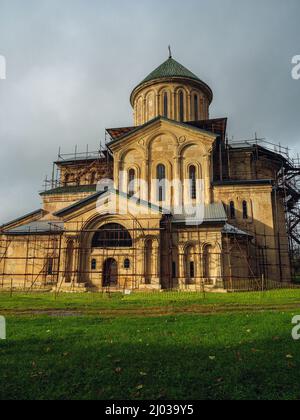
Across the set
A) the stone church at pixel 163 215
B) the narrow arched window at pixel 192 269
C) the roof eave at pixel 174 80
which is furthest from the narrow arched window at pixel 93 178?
the narrow arched window at pixel 192 269

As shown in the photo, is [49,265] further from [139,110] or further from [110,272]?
[139,110]

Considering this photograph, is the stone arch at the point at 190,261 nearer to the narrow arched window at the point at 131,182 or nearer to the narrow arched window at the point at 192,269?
the narrow arched window at the point at 192,269

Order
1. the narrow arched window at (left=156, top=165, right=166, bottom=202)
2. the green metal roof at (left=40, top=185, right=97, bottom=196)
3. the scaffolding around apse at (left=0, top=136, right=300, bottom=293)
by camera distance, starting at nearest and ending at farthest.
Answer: the scaffolding around apse at (left=0, top=136, right=300, bottom=293), the narrow arched window at (left=156, top=165, right=166, bottom=202), the green metal roof at (left=40, top=185, right=97, bottom=196)

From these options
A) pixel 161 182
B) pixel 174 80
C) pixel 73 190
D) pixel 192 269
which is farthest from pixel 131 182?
pixel 174 80

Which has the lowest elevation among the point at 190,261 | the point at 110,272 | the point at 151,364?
the point at 151,364

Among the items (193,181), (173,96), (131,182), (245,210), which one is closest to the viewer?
(245,210)

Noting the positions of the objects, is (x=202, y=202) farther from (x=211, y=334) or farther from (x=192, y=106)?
(x=211, y=334)

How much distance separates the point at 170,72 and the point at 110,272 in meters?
22.5

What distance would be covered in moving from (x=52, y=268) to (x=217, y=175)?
1696 centimetres

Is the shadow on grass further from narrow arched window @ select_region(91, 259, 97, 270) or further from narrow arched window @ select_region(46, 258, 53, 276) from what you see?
narrow arched window @ select_region(46, 258, 53, 276)

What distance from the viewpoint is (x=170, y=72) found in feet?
123

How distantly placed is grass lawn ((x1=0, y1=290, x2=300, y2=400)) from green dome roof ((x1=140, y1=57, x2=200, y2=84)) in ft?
99.6

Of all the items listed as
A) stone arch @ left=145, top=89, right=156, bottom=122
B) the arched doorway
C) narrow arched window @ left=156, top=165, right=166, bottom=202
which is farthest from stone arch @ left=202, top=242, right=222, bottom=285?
stone arch @ left=145, top=89, right=156, bottom=122

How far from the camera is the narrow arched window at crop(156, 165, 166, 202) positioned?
30.5 meters
